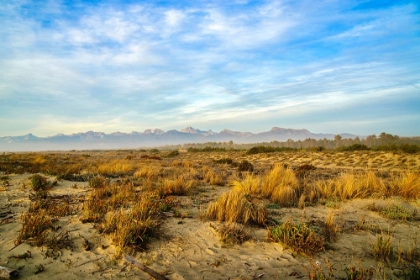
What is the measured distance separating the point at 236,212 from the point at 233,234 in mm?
847

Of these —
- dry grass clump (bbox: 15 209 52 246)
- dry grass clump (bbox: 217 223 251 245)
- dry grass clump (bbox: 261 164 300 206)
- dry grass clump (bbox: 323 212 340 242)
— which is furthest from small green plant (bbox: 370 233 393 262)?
dry grass clump (bbox: 15 209 52 246)

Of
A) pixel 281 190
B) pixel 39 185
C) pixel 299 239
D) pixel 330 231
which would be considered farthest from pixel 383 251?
pixel 39 185

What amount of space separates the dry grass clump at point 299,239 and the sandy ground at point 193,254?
112 millimetres

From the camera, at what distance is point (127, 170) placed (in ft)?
49.8

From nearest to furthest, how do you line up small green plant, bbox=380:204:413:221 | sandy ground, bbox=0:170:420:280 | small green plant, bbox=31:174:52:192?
sandy ground, bbox=0:170:420:280
small green plant, bbox=380:204:413:221
small green plant, bbox=31:174:52:192

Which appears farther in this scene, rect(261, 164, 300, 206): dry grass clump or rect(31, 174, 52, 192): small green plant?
rect(31, 174, 52, 192): small green plant

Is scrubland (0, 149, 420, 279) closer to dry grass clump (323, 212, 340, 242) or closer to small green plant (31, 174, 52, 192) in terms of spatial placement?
dry grass clump (323, 212, 340, 242)

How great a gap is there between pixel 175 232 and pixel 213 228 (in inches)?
34.1

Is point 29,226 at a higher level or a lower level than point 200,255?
higher

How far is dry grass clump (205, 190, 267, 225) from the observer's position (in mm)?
5719

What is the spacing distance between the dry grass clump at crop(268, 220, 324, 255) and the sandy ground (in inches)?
4.4

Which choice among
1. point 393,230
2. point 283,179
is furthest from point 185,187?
point 393,230

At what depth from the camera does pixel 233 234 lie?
4934mm

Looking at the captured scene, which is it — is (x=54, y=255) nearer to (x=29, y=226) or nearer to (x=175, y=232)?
(x=29, y=226)
